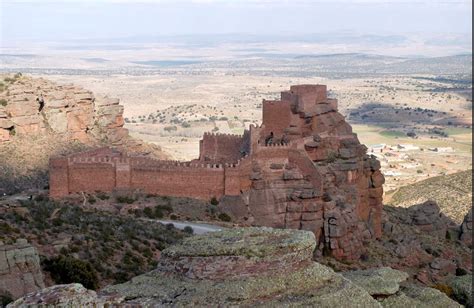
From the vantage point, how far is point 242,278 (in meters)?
19.1

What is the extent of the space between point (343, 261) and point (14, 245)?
19799mm

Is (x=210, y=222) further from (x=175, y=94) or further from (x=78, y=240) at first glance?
(x=175, y=94)

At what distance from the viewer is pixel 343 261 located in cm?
4116

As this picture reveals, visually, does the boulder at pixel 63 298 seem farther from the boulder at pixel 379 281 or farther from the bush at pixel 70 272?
the bush at pixel 70 272

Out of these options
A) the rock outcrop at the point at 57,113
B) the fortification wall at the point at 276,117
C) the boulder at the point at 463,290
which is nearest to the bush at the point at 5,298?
the boulder at the point at 463,290

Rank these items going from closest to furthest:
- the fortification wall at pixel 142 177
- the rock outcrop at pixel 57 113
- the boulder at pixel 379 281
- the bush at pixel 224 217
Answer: the boulder at pixel 379 281
the bush at pixel 224 217
the fortification wall at pixel 142 177
the rock outcrop at pixel 57 113

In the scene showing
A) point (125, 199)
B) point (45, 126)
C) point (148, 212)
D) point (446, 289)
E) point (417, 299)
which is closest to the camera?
point (417, 299)

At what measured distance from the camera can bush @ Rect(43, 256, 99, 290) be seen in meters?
26.0

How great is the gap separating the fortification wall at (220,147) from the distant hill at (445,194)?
2383 cm

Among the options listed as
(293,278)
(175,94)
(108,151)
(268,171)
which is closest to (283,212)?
(268,171)

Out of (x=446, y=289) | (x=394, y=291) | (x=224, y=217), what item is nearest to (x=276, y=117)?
(x=224, y=217)

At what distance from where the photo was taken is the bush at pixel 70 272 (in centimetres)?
2595

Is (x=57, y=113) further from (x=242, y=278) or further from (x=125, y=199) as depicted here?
Result: (x=242, y=278)

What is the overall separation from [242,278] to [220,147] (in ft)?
93.7
